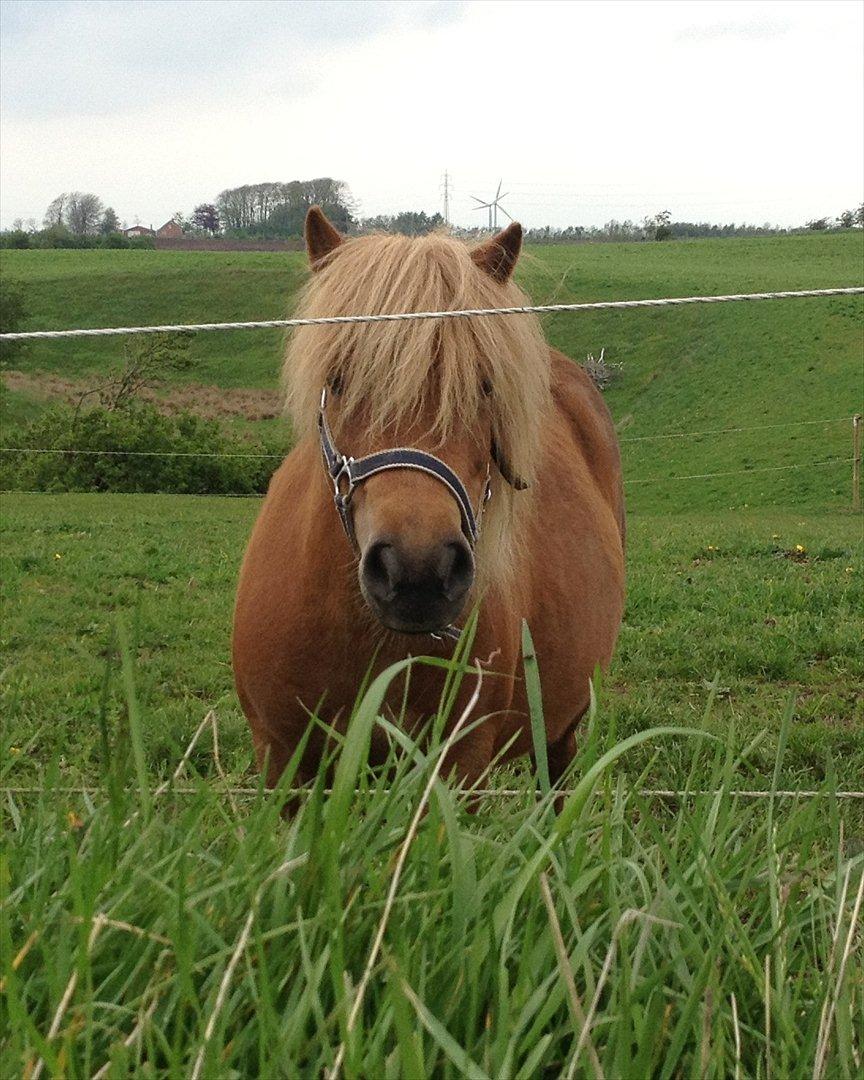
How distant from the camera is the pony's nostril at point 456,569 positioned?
224 cm

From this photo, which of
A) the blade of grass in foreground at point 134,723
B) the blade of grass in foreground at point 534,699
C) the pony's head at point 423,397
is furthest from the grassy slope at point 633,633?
the blade of grass in foreground at point 534,699

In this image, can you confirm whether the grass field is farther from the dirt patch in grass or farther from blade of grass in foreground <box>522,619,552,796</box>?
the dirt patch in grass

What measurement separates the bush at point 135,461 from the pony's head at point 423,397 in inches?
747

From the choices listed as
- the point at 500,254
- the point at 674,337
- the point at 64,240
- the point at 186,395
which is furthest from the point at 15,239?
the point at 500,254

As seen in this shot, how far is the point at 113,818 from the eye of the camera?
44.9 inches

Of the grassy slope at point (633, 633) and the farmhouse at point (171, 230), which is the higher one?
the farmhouse at point (171, 230)

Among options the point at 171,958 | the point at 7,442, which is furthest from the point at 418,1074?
the point at 7,442

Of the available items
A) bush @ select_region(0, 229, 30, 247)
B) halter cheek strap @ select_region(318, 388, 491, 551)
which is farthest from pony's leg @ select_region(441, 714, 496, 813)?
bush @ select_region(0, 229, 30, 247)

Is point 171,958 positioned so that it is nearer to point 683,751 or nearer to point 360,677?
point 360,677

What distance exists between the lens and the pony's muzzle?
2.23 m

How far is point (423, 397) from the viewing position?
253 centimetres

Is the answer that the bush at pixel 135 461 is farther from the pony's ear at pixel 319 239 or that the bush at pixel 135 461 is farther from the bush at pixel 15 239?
the bush at pixel 15 239

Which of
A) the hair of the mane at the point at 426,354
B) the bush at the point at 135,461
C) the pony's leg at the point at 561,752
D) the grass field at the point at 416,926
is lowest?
the bush at the point at 135,461

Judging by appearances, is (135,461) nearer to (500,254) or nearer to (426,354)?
(500,254)
